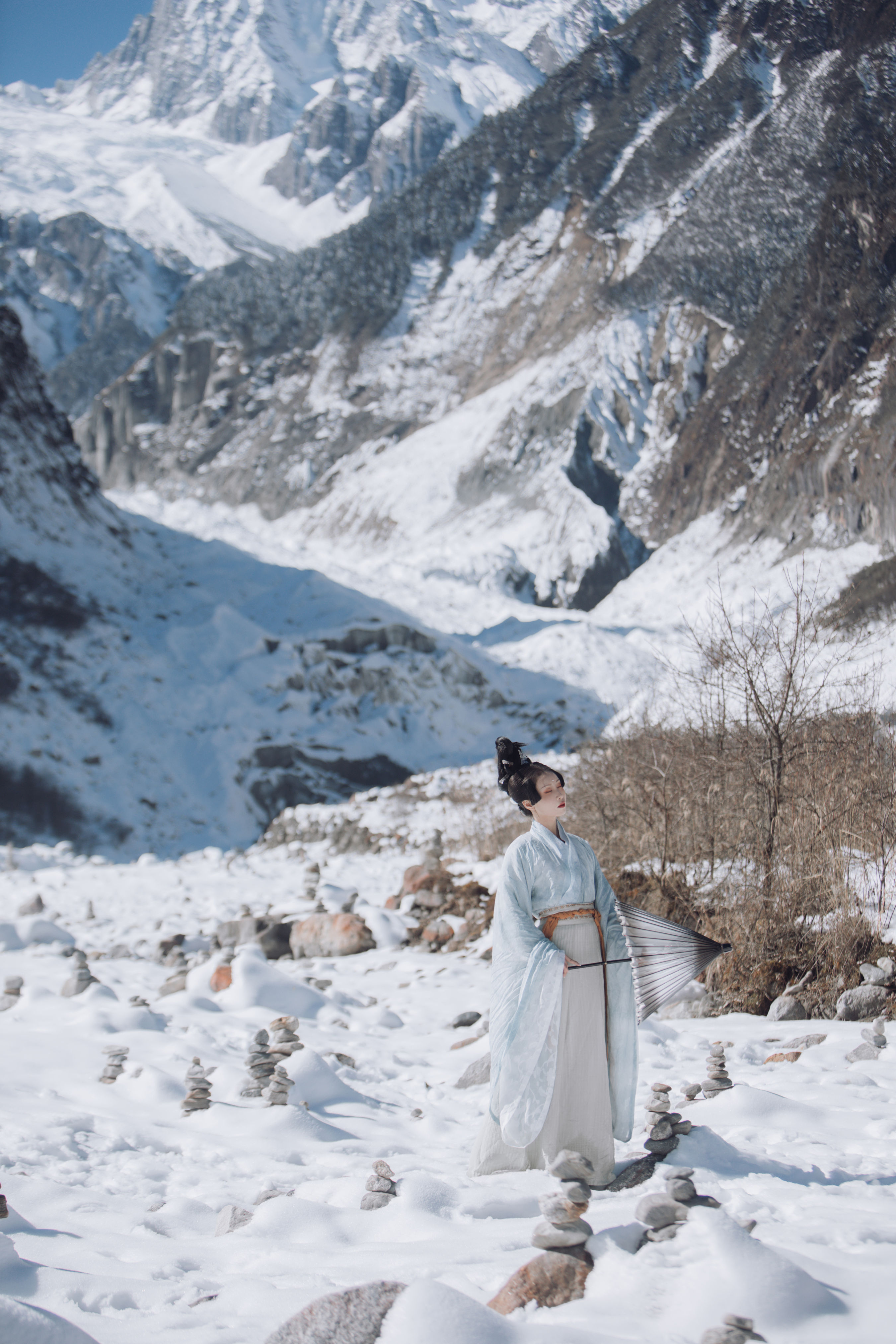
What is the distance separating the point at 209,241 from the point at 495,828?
12150 centimetres

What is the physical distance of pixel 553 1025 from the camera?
2.91 meters

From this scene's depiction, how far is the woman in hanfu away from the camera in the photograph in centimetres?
290

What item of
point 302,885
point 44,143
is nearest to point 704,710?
point 302,885

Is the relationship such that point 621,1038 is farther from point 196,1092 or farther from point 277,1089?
point 196,1092

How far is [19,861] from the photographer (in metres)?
13.2

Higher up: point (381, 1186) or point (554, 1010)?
point (554, 1010)

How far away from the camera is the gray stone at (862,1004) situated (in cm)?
418

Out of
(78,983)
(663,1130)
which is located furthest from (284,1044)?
(663,1130)

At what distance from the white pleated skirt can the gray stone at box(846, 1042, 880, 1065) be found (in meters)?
1.28

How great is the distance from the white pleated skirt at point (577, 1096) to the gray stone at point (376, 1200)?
40 centimetres

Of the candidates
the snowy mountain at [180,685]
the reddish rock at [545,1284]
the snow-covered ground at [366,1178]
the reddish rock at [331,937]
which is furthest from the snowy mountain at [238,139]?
the reddish rock at [545,1284]

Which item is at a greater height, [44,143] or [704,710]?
[44,143]

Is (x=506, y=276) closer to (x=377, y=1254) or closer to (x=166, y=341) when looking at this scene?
(x=166, y=341)

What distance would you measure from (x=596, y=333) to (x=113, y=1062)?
133 feet
